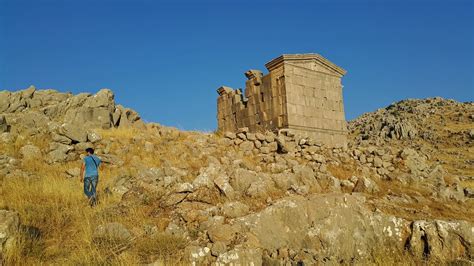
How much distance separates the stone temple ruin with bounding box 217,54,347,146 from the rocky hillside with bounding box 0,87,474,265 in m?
1.99

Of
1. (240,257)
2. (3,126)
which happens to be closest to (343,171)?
(240,257)

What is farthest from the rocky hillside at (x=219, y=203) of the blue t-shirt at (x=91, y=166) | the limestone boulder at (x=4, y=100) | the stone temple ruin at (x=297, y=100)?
the limestone boulder at (x=4, y=100)

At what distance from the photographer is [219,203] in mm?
5930

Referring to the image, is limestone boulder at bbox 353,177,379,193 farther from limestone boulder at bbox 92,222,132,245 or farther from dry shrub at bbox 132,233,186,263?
limestone boulder at bbox 92,222,132,245

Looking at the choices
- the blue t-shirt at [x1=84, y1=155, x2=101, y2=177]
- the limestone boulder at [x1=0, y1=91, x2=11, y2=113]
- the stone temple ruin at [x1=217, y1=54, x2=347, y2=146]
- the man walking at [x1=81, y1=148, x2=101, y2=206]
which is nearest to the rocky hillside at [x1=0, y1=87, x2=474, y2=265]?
the man walking at [x1=81, y1=148, x2=101, y2=206]

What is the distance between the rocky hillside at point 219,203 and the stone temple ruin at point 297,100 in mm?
1995

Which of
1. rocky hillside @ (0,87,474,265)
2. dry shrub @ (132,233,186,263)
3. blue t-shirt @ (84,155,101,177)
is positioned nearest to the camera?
dry shrub @ (132,233,186,263)

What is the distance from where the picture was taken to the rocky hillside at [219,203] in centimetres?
456

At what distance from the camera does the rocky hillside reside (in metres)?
4.56

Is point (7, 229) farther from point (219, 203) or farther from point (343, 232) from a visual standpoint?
point (343, 232)

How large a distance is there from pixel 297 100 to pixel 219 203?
860 cm

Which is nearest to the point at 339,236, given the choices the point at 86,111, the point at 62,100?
the point at 86,111

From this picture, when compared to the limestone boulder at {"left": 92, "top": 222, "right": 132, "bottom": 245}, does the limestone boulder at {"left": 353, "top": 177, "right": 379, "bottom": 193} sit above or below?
above

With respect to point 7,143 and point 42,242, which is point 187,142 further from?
point 42,242
